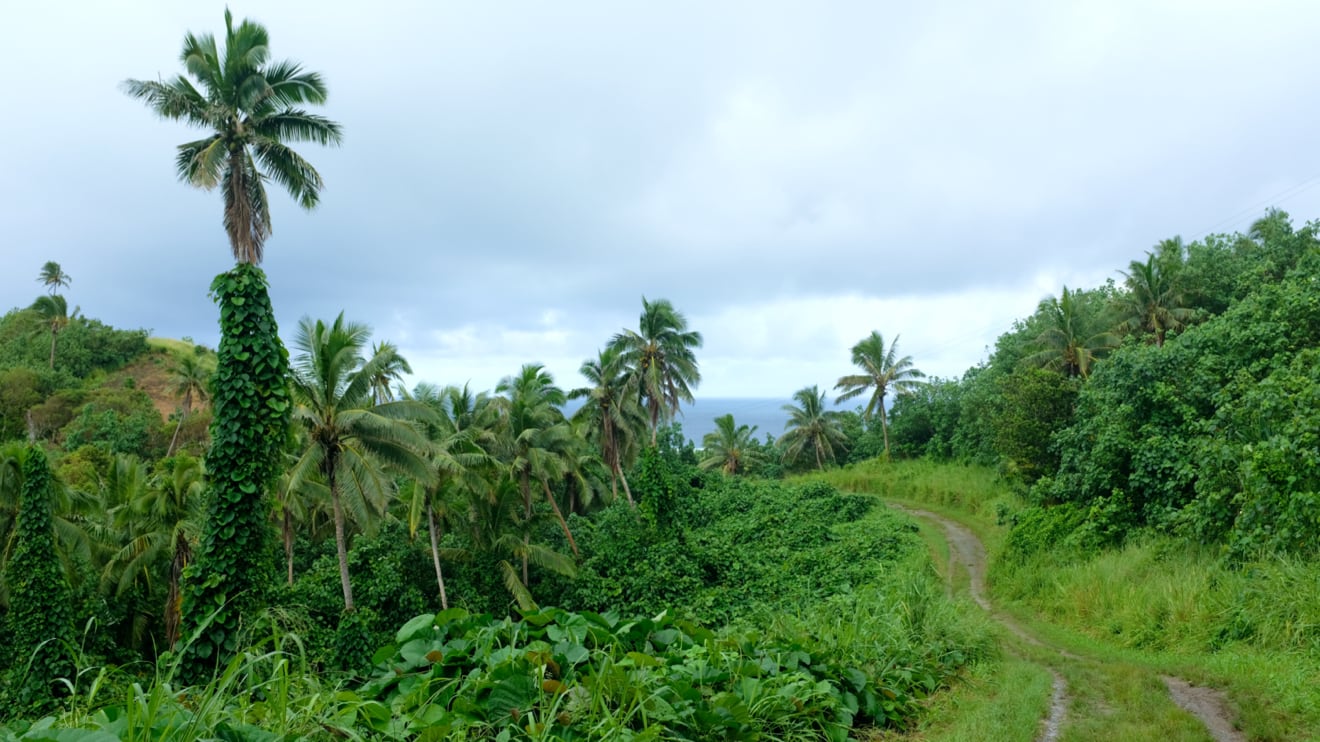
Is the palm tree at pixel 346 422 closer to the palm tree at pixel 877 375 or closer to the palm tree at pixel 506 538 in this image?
the palm tree at pixel 506 538

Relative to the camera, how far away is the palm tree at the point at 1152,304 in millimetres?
30703

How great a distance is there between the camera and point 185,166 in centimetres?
1878

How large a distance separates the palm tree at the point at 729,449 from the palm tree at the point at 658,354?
18.3m

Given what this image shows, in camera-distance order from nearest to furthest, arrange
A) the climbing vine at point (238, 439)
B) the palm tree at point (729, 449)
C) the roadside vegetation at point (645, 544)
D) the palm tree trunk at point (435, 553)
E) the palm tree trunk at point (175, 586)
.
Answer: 1. the roadside vegetation at point (645, 544)
2. the climbing vine at point (238, 439)
3. the palm tree trunk at point (175, 586)
4. the palm tree trunk at point (435, 553)
5. the palm tree at point (729, 449)

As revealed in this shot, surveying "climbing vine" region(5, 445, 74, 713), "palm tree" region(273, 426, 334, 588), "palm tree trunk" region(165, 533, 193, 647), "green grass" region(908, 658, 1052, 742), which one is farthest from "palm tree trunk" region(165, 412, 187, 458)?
"green grass" region(908, 658, 1052, 742)

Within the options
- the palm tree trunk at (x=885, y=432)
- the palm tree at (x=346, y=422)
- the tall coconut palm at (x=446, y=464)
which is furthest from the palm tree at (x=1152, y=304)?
the palm tree at (x=346, y=422)

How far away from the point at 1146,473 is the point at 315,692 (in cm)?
1832

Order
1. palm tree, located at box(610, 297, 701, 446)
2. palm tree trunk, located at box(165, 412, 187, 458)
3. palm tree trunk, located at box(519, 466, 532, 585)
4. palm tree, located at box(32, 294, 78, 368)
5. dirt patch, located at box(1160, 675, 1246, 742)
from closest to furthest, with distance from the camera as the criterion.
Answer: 1. dirt patch, located at box(1160, 675, 1246, 742)
2. palm tree trunk, located at box(519, 466, 532, 585)
3. palm tree, located at box(610, 297, 701, 446)
4. palm tree trunk, located at box(165, 412, 187, 458)
5. palm tree, located at box(32, 294, 78, 368)

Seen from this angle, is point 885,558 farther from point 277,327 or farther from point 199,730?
point 199,730

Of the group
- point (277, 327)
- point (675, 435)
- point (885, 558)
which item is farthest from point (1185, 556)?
point (675, 435)

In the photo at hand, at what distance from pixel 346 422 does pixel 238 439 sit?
3448 mm

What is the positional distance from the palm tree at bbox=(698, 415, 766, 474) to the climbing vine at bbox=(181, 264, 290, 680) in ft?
138

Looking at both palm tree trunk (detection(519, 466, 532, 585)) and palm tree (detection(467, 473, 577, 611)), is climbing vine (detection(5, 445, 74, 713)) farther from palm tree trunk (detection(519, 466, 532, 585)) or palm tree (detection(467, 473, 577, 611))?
palm tree trunk (detection(519, 466, 532, 585))

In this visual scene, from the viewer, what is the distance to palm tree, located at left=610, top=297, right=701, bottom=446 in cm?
3638
